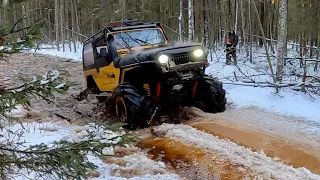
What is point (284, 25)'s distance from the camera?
31.6 feet

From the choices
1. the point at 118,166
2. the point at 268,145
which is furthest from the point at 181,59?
the point at 118,166

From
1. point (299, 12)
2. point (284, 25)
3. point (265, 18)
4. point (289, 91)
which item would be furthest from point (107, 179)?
point (265, 18)

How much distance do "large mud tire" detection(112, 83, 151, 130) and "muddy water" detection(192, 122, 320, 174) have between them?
3.26ft

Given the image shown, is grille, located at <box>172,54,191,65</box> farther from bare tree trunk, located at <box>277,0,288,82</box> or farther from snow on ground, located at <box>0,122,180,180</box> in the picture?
bare tree trunk, located at <box>277,0,288,82</box>

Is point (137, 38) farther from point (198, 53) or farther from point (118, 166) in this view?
point (118, 166)

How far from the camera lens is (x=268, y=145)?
564 centimetres

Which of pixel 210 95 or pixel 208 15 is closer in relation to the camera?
pixel 210 95

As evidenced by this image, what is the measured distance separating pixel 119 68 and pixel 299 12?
13334 millimetres

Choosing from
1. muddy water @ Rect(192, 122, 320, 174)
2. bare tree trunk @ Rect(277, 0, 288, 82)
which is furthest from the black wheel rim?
bare tree trunk @ Rect(277, 0, 288, 82)

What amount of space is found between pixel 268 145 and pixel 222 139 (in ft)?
2.41

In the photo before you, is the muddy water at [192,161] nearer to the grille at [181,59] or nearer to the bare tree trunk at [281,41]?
the grille at [181,59]

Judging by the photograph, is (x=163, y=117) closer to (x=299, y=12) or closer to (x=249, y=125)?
(x=249, y=125)

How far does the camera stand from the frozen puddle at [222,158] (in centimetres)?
451

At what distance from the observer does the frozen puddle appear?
177 inches
